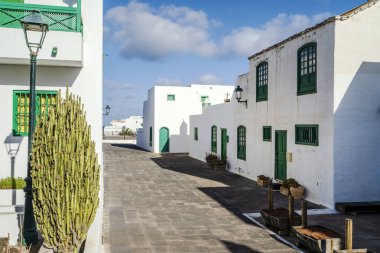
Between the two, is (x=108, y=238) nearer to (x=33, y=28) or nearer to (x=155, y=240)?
(x=155, y=240)

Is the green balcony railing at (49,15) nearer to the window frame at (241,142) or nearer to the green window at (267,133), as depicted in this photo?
the green window at (267,133)

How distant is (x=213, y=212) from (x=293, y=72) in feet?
20.4

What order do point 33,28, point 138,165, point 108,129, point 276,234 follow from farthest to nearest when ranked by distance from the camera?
point 108,129, point 138,165, point 276,234, point 33,28

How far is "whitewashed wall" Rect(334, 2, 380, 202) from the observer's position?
10844 millimetres

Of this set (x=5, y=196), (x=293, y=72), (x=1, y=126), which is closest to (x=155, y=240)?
(x=5, y=196)

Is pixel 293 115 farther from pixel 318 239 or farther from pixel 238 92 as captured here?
pixel 318 239

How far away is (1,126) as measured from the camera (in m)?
9.00

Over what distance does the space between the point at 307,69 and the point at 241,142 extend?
6.64m

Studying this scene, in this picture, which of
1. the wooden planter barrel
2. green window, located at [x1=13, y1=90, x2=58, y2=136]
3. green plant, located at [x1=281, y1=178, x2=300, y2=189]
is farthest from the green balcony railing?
green plant, located at [x1=281, y1=178, x2=300, y2=189]

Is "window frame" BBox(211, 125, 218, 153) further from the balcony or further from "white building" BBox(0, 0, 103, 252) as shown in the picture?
the balcony

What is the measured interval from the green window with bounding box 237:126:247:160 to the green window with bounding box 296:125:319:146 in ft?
16.0

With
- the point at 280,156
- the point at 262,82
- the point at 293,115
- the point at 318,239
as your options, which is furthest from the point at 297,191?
the point at 318,239

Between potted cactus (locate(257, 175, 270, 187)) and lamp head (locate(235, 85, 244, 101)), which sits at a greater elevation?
lamp head (locate(235, 85, 244, 101))

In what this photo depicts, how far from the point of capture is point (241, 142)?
18.2 metres
